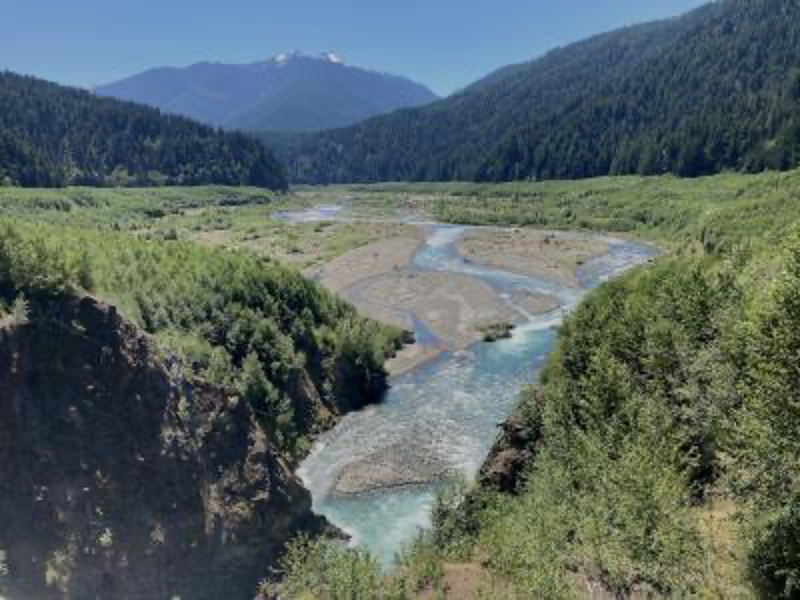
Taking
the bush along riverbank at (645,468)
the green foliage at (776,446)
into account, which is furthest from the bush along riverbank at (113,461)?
the green foliage at (776,446)

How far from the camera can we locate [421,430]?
298 ft

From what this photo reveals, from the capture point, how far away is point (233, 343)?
92.5 m

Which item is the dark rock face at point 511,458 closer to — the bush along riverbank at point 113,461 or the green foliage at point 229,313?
the bush along riverbank at point 113,461

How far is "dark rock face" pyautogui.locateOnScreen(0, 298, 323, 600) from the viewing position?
59.2 meters

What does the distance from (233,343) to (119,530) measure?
34115 mm

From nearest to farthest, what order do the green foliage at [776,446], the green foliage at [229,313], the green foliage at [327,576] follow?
the green foliage at [776,446]
the green foliage at [327,576]
the green foliage at [229,313]

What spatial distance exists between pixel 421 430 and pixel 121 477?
37624mm

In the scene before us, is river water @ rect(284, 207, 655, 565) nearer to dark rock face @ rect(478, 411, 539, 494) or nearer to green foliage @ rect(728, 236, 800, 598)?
dark rock face @ rect(478, 411, 539, 494)

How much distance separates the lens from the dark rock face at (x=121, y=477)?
59156 millimetres

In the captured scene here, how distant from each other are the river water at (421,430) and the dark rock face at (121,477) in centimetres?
738

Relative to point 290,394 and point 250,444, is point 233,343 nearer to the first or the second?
point 290,394

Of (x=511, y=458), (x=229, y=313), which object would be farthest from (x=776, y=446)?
(x=229, y=313)

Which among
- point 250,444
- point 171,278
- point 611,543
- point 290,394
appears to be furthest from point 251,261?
point 611,543

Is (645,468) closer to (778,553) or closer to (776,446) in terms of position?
(778,553)
